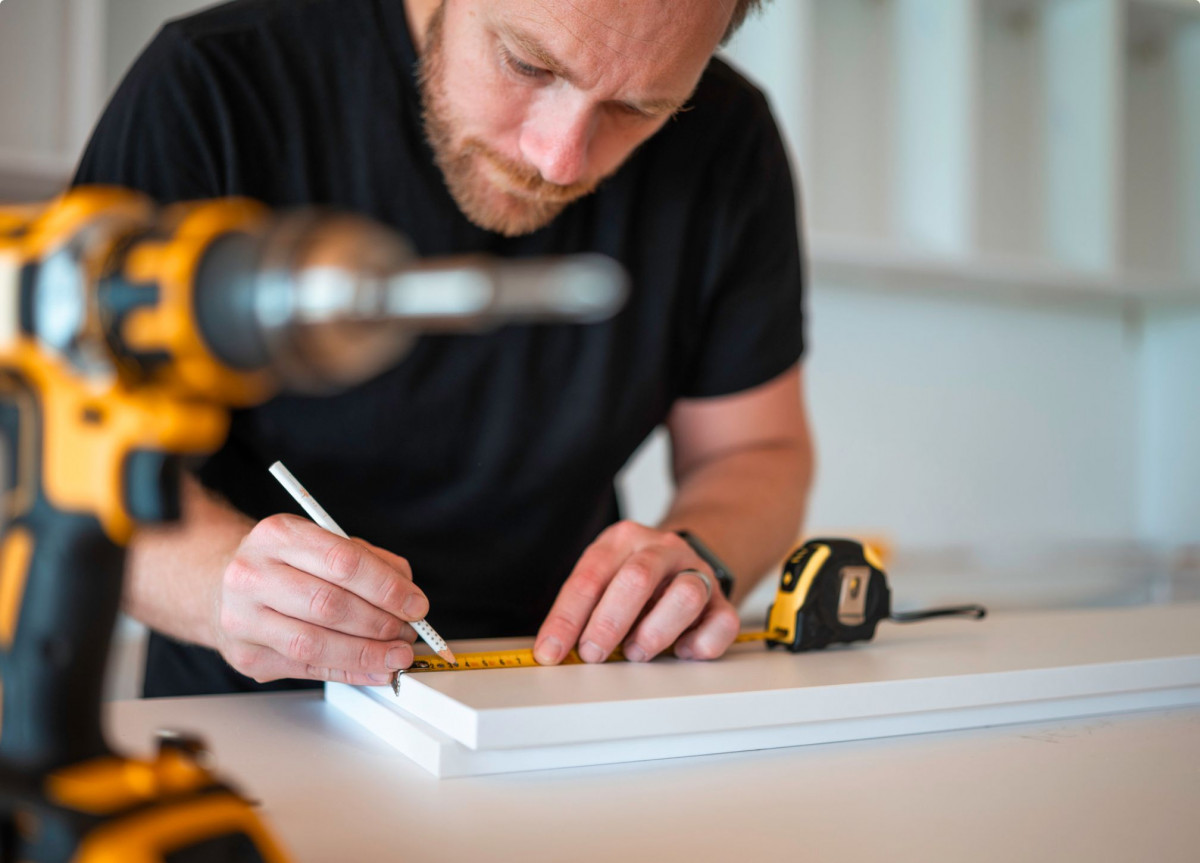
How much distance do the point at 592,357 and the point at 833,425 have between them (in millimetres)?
1821

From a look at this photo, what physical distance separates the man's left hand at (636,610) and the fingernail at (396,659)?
0.13 meters

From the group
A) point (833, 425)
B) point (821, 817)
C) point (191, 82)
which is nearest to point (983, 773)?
point (821, 817)

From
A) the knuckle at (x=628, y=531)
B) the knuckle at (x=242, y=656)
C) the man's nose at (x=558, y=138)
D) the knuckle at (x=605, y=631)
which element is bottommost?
the knuckle at (x=605, y=631)

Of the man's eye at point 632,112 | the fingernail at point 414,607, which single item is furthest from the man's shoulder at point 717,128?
the fingernail at point 414,607

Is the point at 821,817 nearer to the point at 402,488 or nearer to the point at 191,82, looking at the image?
the point at 402,488

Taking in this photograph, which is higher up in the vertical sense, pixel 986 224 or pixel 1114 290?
A: pixel 986 224

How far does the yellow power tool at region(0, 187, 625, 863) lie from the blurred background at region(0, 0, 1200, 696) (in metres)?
2.18

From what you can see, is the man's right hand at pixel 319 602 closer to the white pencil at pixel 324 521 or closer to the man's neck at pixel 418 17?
the white pencil at pixel 324 521

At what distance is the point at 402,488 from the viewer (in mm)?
1254

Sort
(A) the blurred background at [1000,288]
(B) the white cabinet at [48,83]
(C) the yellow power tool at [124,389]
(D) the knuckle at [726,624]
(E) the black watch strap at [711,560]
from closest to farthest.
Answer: (C) the yellow power tool at [124,389]
(D) the knuckle at [726,624]
(E) the black watch strap at [711,560]
(B) the white cabinet at [48,83]
(A) the blurred background at [1000,288]

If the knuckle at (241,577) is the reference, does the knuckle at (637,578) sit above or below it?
below

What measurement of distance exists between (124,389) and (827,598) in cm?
75

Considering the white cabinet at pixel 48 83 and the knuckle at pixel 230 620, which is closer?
the knuckle at pixel 230 620

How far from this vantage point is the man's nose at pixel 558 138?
3.28ft
